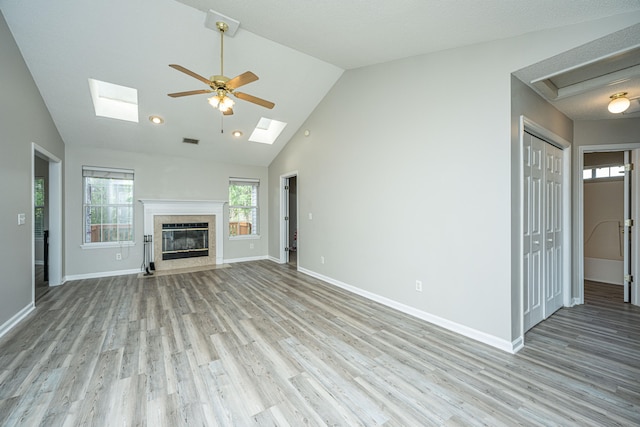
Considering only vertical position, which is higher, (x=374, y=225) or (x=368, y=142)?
(x=368, y=142)

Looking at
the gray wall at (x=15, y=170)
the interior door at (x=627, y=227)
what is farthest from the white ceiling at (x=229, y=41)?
the interior door at (x=627, y=227)

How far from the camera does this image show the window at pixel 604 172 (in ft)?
15.0

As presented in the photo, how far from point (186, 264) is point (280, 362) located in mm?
4598

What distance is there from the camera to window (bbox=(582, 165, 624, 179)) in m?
4.57

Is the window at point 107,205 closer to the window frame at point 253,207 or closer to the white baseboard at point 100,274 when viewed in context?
the white baseboard at point 100,274

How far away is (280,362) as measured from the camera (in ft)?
7.19

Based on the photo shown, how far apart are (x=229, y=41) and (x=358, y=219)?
9.70ft

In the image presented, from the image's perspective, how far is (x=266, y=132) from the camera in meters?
5.87

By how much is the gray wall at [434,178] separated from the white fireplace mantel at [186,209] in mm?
3089

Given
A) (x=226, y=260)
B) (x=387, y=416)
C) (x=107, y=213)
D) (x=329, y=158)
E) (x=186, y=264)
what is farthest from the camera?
(x=226, y=260)

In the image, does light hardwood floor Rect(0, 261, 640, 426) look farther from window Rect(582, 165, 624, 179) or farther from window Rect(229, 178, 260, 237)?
window Rect(229, 178, 260, 237)

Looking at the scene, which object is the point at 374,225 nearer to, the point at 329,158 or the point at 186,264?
the point at 329,158

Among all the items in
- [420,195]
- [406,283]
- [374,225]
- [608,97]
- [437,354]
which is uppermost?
[608,97]

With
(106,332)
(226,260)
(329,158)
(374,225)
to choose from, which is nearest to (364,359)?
(374,225)
